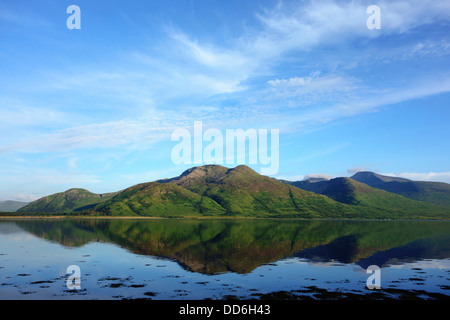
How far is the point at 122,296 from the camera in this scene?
38.8 metres

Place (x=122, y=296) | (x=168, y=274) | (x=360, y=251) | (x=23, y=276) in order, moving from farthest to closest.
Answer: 1. (x=360, y=251)
2. (x=168, y=274)
3. (x=23, y=276)
4. (x=122, y=296)

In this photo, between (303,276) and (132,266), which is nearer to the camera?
(303,276)

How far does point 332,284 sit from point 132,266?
124 feet

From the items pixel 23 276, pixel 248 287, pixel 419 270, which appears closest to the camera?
pixel 248 287

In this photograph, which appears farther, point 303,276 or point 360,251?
point 360,251

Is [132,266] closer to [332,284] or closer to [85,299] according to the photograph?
[85,299]
